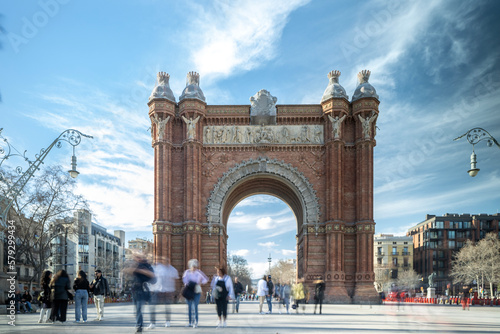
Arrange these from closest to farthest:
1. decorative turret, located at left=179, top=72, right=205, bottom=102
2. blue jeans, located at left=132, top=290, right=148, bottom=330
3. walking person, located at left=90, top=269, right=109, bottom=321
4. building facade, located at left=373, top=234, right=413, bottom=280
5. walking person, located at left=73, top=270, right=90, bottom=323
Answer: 1. blue jeans, located at left=132, top=290, right=148, bottom=330
2. walking person, located at left=73, top=270, right=90, bottom=323
3. walking person, located at left=90, top=269, right=109, bottom=321
4. decorative turret, located at left=179, top=72, right=205, bottom=102
5. building facade, located at left=373, top=234, right=413, bottom=280

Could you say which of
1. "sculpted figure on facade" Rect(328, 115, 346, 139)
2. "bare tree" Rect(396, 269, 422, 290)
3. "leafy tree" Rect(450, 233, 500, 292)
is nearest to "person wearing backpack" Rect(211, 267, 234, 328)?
"sculpted figure on facade" Rect(328, 115, 346, 139)

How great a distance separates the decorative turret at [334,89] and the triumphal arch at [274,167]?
0.09m

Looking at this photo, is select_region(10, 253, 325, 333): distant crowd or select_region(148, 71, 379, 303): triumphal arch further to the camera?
select_region(148, 71, 379, 303): triumphal arch

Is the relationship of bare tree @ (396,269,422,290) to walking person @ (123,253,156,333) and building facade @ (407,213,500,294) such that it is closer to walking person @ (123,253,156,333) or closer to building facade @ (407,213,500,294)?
building facade @ (407,213,500,294)

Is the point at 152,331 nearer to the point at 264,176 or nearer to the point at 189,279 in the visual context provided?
the point at 189,279

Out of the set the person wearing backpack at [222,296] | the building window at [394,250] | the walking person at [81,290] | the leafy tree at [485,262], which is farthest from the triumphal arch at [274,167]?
the building window at [394,250]

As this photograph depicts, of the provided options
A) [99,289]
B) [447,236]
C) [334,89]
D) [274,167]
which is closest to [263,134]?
[274,167]

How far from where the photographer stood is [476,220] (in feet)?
326

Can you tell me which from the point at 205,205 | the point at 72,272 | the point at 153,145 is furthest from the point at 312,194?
the point at 72,272

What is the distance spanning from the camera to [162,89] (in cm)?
3775

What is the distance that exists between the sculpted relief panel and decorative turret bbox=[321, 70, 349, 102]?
263 cm

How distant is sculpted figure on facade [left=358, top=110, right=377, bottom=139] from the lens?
36906mm

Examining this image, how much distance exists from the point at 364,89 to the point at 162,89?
16.5 meters

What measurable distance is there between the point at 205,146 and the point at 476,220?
82.0 m
